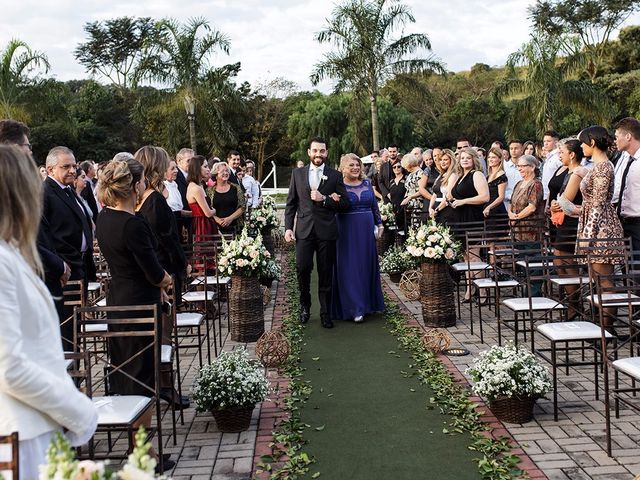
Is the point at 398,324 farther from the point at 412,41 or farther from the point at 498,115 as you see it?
the point at 498,115

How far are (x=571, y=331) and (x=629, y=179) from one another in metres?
2.71

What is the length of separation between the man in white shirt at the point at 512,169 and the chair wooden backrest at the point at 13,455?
10.2 m

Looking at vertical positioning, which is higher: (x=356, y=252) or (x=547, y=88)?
(x=547, y=88)

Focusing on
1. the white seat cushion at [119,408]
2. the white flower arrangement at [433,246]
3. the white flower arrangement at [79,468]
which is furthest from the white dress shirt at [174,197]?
the white flower arrangement at [79,468]

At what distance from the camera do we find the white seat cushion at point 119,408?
154 inches

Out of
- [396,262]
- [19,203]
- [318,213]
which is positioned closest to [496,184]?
[396,262]

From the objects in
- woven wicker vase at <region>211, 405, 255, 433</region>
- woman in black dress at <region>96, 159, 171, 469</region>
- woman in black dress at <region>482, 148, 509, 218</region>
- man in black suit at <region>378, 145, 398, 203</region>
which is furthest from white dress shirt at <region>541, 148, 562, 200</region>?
woman in black dress at <region>96, 159, 171, 469</region>

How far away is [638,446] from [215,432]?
2.93 metres

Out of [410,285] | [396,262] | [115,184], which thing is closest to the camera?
[115,184]

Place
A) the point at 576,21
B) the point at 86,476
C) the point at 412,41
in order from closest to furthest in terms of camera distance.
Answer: the point at 86,476, the point at 412,41, the point at 576,21

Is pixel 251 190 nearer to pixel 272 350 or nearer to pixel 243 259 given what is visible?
pixel 243 259

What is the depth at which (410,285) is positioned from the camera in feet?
35.0

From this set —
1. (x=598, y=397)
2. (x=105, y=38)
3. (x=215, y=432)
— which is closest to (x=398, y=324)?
(x=598, y=397)

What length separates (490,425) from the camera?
212 inches
